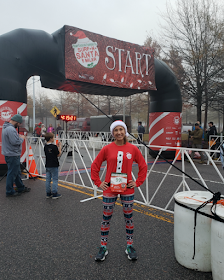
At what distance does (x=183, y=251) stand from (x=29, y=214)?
2.96 m

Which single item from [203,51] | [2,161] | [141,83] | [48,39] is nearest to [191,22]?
[203,51]

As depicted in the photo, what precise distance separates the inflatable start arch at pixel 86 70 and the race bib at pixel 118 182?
348cm

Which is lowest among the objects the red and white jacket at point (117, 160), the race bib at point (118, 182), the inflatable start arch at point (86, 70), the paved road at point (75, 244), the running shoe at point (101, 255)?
the paved road at point (75, 244)

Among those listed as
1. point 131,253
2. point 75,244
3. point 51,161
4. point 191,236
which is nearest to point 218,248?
point 191,236

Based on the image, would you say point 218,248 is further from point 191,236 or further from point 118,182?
point 118,182

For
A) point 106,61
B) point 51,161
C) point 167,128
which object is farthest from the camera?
point 167,128

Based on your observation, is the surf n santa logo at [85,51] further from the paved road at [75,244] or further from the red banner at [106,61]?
the paved road at [75,244]

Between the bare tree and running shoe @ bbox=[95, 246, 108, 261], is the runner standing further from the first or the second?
the bare tree

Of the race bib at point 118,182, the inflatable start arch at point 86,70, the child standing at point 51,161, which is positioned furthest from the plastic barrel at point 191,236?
the inflatable start arch at point 86,70

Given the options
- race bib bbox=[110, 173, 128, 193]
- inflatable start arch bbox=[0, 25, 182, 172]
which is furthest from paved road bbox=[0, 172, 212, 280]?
inflatable start arch bbox=[0, 25, 182, 172]

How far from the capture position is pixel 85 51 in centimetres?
852

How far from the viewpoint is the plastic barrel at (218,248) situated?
2125 mm

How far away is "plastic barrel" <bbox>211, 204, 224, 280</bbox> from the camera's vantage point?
2125mm

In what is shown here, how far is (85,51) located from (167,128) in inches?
209
